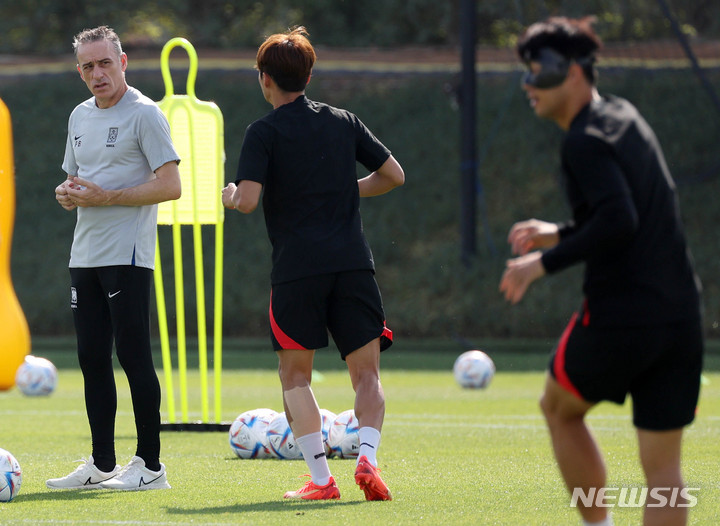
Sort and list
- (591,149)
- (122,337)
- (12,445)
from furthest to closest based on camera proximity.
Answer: (12,445)
(122,337)
(591,149)

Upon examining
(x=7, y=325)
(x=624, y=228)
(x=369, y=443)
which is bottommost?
(x=7, y=325)

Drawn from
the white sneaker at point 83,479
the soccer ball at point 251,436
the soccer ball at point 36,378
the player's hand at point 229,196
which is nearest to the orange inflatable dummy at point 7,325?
the soccer ball at point 36,378

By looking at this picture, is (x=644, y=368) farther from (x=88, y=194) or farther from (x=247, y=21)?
(x=247, y=21)

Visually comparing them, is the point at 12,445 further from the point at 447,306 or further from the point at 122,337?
the point at 447,306

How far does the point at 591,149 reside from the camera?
150 inches

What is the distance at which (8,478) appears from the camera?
5.77 metres

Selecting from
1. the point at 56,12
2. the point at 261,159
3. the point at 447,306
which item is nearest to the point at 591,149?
the point at 261,159

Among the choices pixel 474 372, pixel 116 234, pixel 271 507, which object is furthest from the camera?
pixel 474 372

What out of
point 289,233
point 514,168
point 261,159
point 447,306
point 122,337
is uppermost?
point 261,159

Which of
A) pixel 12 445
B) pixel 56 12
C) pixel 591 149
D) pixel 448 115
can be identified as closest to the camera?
pixel 591 149

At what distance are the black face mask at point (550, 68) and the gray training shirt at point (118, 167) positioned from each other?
2.53 meters

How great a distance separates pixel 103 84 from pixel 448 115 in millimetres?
16413

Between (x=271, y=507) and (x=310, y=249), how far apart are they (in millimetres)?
1167

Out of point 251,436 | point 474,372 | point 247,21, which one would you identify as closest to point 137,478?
point 251,436
